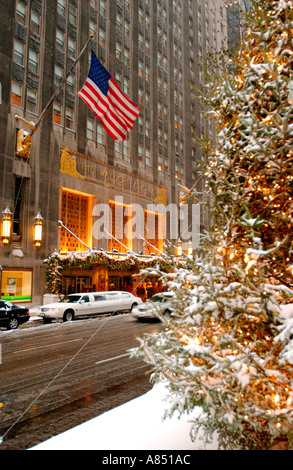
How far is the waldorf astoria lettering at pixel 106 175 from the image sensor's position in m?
28.4

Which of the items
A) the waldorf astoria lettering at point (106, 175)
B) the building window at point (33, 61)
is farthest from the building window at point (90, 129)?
the building window at point (33, 61)

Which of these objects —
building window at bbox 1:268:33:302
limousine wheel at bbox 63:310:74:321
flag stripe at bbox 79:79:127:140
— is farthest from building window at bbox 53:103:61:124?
limousine wheel at bbox 63:310:74:321

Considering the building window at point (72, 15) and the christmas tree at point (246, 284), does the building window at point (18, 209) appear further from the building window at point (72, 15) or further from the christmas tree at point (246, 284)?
→ the christmas tree at point (246, 284)

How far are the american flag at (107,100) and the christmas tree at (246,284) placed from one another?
13.4 meters

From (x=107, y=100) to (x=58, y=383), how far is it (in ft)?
46.1

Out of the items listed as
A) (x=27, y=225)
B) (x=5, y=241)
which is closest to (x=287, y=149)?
(x=5, y=241)

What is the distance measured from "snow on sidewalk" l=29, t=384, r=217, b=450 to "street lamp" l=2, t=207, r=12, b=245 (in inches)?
745

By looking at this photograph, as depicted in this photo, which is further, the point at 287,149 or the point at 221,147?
the point at 221,147

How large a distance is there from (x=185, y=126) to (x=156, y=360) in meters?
49.1

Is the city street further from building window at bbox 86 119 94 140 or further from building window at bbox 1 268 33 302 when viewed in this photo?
building window at bbox 86 119 94 140

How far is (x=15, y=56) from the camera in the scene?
24766 millimetres

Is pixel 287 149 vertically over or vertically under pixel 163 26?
under

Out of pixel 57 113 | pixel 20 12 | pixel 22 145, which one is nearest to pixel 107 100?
pixel 22 145

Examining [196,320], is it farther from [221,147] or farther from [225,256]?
[221,147]
